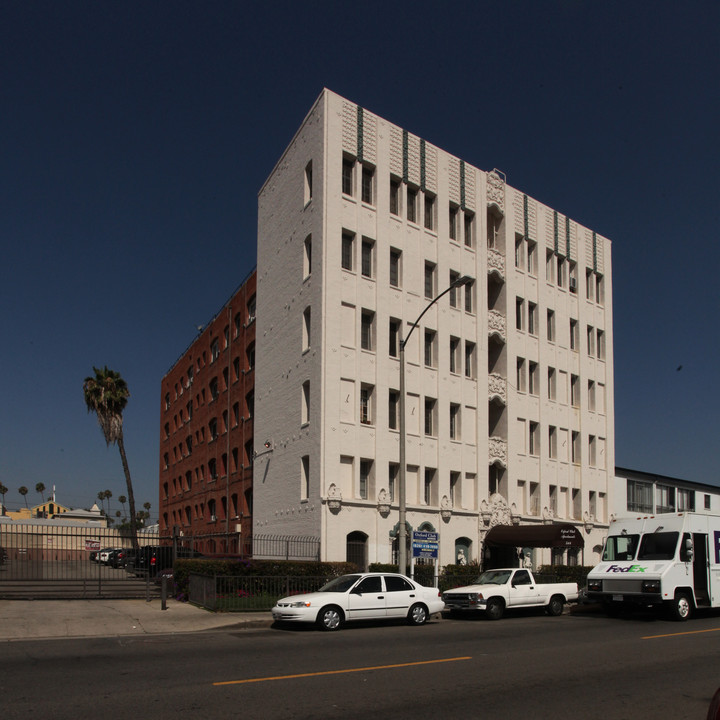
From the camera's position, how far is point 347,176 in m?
33.4

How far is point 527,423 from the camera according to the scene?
39031 millimetres

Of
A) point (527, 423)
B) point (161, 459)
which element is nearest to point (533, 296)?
point (527, 423)

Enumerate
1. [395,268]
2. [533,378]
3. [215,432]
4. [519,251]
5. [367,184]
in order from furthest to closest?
[215,432] → [519,251] → [533,378] → [395,268] → [367,184]

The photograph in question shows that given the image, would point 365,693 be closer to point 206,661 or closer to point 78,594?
point 206,661

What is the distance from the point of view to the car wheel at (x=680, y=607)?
21.2 meters

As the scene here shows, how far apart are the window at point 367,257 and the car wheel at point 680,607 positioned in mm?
17522

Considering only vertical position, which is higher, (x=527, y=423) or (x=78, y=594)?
(x=527, y=423)

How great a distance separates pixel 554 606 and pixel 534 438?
55.0ft

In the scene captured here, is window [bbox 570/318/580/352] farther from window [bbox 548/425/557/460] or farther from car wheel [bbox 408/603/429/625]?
car wheel [bbox 408/603/429/625]

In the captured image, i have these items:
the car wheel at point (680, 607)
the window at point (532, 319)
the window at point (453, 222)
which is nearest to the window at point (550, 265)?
the window at point (532, 319)

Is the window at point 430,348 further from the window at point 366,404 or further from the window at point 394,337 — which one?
the window at point 366,404

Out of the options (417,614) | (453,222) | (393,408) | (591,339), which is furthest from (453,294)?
(417,614)

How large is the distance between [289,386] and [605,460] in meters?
20.0

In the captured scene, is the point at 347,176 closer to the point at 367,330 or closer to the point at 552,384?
the point at 367,330
